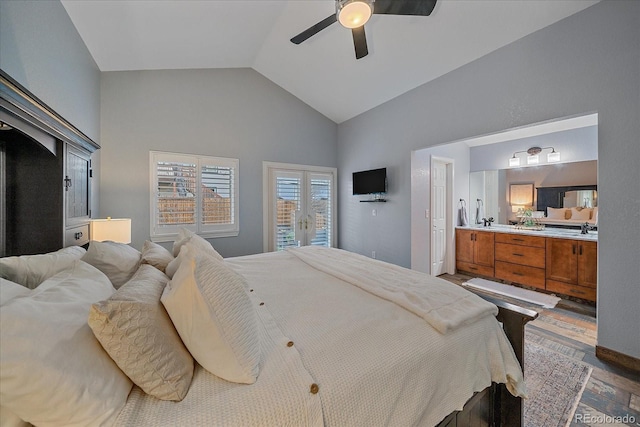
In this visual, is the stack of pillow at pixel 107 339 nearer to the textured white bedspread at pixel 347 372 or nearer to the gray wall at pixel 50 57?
the textured white bedspread at pixel 347 372

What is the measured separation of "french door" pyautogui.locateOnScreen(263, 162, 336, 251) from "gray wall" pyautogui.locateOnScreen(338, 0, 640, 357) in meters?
2.22

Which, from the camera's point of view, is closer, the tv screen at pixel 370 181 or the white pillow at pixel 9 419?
the white pillow at pixel 9 419

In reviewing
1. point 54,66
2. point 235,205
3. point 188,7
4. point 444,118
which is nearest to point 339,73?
point 444,118

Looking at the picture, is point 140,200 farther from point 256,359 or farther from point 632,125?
point 632,125

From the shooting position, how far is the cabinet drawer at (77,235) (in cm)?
176

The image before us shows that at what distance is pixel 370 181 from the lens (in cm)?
443

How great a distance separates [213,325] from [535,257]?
452 cm

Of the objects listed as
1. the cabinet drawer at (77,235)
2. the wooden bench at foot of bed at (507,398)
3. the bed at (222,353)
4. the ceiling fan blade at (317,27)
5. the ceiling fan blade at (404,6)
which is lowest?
the wooden bench at foot of bed at (507,398)

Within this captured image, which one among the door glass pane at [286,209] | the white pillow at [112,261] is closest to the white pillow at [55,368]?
the white pillow at [112,261]

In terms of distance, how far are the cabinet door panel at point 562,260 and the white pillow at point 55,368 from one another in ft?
15.5

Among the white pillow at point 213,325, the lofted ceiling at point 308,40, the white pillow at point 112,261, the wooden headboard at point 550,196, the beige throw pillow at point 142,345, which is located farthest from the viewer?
the wooden headboard at point 550,196

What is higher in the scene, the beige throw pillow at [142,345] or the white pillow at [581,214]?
the white pillow at [581,214]

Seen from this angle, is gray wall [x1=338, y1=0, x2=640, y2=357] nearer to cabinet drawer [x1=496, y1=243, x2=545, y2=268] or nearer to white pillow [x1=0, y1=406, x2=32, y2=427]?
cabinet drawer [x1=496, y1=243, x2=545, y2=268]

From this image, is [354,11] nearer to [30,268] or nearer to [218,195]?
[30,268]
